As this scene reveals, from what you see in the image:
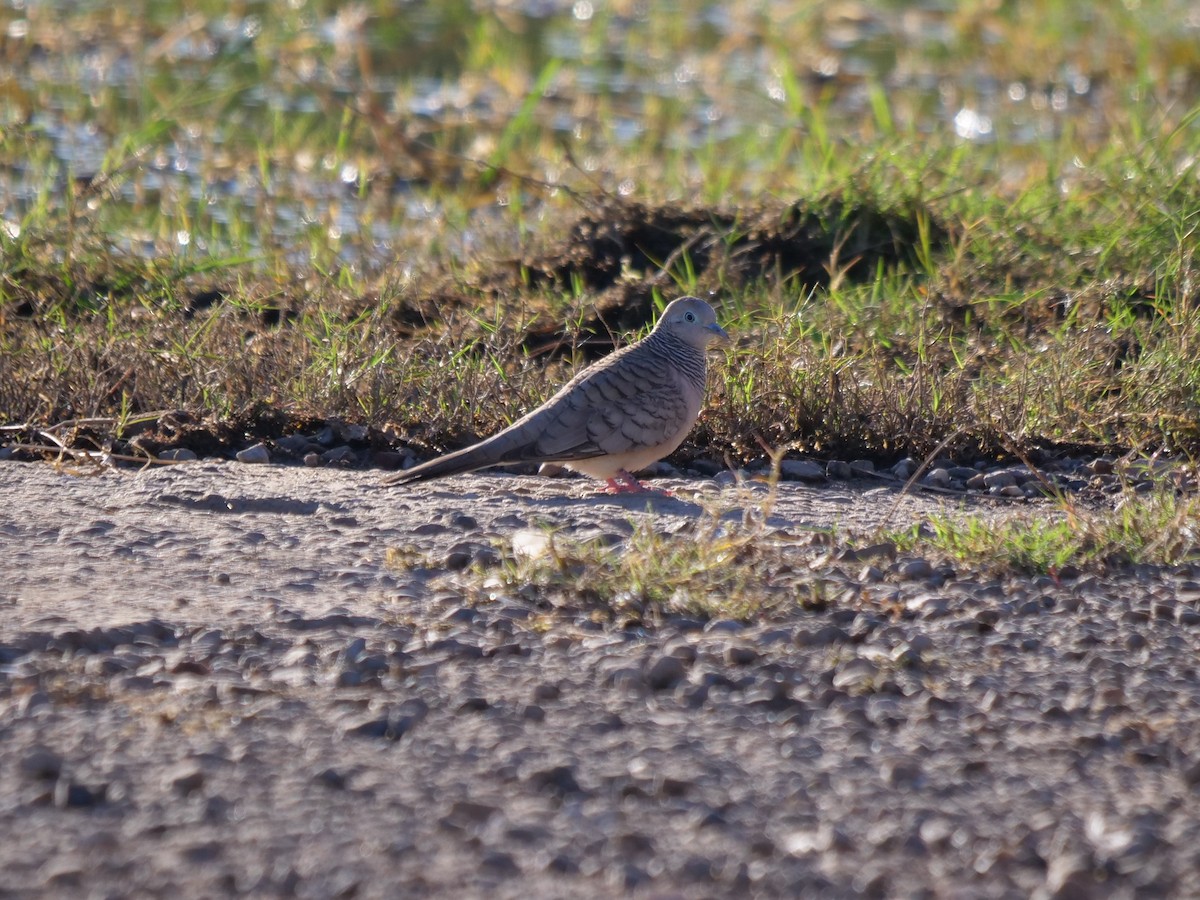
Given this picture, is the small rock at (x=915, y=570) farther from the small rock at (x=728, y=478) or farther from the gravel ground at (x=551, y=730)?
the small rock at (x=728, y=478)

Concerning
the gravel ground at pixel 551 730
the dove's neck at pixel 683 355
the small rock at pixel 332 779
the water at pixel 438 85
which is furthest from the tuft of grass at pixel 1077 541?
the water at pixel 438 85

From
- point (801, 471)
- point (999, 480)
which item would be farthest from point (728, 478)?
point (999, 480)

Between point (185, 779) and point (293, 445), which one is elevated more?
point (293, 445)

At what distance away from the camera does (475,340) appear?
18.0 ft

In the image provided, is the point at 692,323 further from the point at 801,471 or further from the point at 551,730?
the point at 551,730

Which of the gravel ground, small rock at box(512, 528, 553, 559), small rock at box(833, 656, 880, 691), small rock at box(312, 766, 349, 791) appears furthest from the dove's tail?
small rock at box(312, 766, 349, 791)

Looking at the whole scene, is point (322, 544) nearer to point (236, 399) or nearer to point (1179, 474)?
point (236, 399)

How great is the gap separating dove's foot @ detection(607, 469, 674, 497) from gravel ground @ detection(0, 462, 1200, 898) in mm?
619

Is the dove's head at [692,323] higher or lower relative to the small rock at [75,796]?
higher

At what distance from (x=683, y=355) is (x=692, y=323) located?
0.64 feet

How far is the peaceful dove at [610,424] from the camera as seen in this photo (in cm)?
464

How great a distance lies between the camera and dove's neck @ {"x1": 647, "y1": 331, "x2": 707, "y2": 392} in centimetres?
502

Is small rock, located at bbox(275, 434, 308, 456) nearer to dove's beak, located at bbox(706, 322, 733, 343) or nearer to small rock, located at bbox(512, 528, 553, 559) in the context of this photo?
small rock, located at bbox(512, 528, 553, 559)

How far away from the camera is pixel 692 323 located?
526 cm
